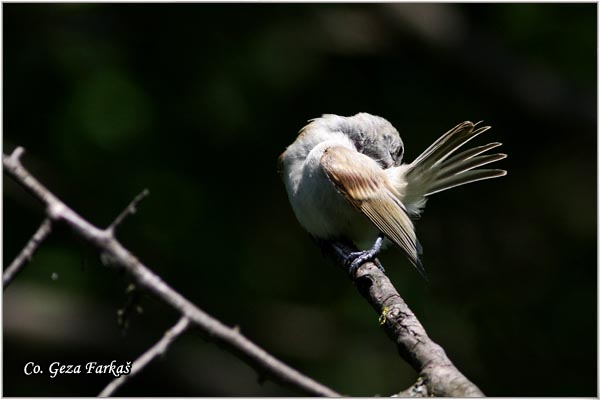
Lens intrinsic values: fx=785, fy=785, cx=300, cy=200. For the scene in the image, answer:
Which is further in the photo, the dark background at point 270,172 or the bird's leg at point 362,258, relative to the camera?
the dark background at point 270,172

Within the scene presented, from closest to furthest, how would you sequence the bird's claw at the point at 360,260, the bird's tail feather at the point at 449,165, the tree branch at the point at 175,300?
the tree branch at the point at 175,300 < the bird's claw at the point at 360,260 < the bird's tail feather at the point at 449,165

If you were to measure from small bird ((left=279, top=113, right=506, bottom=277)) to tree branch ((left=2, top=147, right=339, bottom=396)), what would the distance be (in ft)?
8.57

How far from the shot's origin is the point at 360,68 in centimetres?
840

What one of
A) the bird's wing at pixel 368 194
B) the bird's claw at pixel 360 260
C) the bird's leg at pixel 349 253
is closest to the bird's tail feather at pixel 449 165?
the bird's wing at pixel 368 194

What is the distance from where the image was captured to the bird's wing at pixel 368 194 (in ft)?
15.6

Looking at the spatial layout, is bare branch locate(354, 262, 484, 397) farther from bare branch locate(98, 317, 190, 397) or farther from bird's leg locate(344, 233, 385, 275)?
bare branch locate(98, 317, 190, 397)

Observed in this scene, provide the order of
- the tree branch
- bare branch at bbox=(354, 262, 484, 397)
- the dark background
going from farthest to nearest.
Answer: the dark background < bare branch at bbox=(354, 262, 484, 397) < the tree branch

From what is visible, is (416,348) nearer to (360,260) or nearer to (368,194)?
(360,260)

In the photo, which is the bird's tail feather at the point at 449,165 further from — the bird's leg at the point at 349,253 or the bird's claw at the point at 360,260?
the bird's claw at the point at 360,260

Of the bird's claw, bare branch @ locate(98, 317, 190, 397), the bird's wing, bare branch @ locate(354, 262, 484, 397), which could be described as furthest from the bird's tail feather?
bare branch @ locate(98, 317, 190, 397)

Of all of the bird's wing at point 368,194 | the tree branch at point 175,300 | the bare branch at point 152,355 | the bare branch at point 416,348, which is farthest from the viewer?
the bird's wing at point 368,194

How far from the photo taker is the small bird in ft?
15.8

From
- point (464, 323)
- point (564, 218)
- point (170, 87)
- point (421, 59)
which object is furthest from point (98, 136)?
point (564, 218)

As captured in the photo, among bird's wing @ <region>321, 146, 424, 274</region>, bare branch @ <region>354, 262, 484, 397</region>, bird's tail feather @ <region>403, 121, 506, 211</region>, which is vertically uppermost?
bird's tail feather @ <region>403, 121, 506, 211</region>
